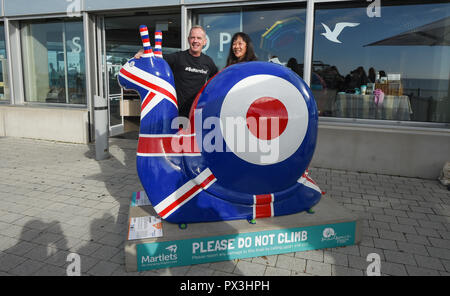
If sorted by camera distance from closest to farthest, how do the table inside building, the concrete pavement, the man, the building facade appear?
the concrete pavement, the man, the building facade, the table inside building

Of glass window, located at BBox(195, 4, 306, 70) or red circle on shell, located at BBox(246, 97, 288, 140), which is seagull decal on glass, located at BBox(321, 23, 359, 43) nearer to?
glass window, located at BBox(195, 4, 306, 70)

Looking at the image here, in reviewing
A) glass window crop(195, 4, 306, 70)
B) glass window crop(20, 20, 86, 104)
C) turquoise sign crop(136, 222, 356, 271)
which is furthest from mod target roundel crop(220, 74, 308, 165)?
glass window crop(20, 20, 86, 104)

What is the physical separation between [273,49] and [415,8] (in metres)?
2.29

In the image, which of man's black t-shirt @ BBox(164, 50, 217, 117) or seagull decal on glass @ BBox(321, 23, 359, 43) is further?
seagull decal on glass @ BBox(321, 23, 359, 43)

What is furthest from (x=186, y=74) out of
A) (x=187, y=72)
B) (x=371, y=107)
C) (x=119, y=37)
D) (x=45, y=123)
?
A: (x=119, y=37)

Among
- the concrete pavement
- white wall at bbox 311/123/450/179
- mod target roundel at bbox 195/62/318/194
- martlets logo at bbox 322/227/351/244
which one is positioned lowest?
the concrete pavement

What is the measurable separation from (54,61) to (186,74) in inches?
237

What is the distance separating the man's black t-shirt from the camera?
354cm

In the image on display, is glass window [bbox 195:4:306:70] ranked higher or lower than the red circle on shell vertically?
higher

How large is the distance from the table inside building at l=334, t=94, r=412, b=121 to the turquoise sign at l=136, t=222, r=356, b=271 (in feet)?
10.9

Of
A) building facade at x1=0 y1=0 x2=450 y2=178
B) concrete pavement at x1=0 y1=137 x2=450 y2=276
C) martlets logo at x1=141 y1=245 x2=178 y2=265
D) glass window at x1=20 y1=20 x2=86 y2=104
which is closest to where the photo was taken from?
martlets logo at x1=141 y1=245 x2=178 y2=265

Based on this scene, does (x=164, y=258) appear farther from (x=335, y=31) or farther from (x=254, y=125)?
(x=335, y=31)

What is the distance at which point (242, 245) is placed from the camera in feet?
9.39
